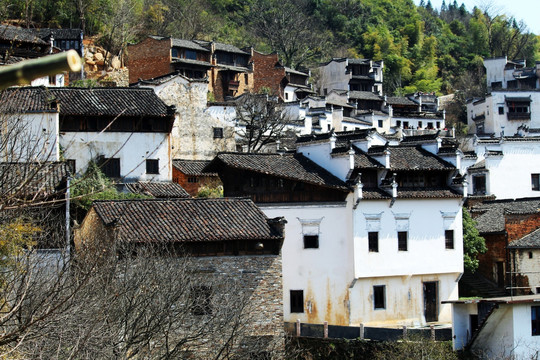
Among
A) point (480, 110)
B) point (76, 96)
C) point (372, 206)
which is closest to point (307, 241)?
point (372, 206)

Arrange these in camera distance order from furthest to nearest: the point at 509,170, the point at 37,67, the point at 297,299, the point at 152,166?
the point at 509,170, the point at 152,166, the point at 297,299, the point at 37,67

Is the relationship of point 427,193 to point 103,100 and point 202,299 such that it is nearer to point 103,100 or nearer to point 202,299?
point 202,299

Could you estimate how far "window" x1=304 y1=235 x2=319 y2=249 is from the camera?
111ft

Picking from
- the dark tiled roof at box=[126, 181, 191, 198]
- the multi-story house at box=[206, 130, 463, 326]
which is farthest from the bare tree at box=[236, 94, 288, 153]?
the multi-story house at box=[206, 130, 463, 326]

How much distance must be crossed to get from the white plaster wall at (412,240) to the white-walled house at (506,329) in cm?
537

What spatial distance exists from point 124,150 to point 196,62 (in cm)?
2552

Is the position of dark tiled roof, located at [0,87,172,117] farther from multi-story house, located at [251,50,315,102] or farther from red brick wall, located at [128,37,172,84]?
multi-story house, located at [251,50,315,102]

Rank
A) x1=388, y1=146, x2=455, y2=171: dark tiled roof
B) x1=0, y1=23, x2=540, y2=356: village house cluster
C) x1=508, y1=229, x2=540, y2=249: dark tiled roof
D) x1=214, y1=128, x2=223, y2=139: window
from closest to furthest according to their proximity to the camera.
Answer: x1=0, y1=23, x2=540, y2=356: village house cluster → x1=388, y1=146, x2=455, y2=171: dark tiled roof → x1=508, y1=229, x2=540, y2=249: dark tiled roof → x1=214, y1=128, x2=223, y2=139: window

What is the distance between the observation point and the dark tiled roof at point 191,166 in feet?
142

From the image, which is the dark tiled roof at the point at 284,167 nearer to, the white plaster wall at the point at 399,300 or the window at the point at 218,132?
the white plaster wall at the point at 399,300

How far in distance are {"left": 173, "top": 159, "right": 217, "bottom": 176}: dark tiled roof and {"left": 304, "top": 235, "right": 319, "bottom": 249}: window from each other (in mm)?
10082

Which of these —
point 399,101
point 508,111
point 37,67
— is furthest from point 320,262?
point 399,101

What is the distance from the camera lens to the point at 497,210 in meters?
42.9

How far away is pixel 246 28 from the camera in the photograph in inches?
3708
